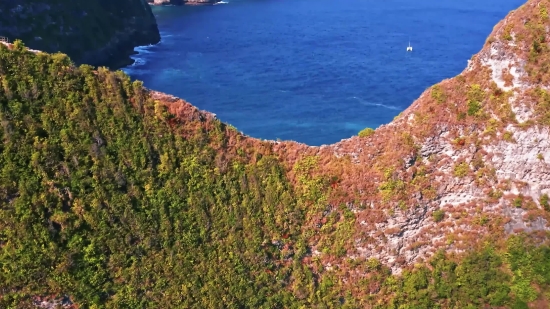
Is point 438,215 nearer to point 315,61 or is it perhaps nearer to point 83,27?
point 315,61

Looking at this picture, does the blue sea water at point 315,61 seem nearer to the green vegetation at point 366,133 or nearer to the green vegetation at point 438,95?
the green vegetation at point 366,133

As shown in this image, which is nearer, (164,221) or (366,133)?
(164,221)

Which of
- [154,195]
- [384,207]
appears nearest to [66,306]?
[154,195]

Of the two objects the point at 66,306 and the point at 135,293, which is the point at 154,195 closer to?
the point at 135,293

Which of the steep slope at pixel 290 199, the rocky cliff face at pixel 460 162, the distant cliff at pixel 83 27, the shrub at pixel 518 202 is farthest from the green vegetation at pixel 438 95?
the distant cliff at pixel 83 27

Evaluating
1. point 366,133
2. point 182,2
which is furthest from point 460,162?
point 182,2

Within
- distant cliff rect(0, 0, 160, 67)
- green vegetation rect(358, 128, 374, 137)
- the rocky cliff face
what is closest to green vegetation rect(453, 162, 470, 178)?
the rocky cliff face
